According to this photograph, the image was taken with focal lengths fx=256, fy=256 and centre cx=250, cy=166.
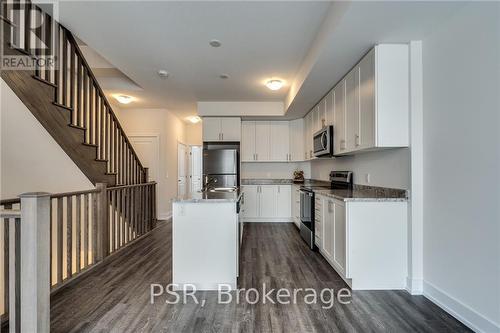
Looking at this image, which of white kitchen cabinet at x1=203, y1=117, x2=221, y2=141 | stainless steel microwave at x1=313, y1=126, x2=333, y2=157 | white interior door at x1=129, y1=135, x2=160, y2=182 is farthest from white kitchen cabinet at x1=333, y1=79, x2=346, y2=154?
white interior door at x1=129, y1=135, x2=160, y2=182

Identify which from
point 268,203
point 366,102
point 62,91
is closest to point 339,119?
point 366,102

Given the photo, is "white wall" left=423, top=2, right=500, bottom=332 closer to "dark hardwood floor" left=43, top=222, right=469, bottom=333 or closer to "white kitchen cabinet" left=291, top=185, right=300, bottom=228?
"dark hardwood floor" left=43, top=222, right=469, bottom=333

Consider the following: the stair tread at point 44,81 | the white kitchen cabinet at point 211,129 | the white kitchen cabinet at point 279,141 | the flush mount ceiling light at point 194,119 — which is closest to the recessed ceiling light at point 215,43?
the stair tread at point 44,81

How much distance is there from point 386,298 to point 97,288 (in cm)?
288

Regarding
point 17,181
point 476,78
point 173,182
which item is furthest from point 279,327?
point 173,182

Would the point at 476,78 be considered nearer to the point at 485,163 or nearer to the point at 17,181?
the point at 485,163

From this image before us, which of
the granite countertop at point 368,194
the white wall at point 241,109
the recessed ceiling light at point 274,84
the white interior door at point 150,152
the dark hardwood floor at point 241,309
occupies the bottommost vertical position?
the dark hardwood floor at point 241,309

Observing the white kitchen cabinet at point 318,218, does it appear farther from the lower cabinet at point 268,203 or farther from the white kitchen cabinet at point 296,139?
the white kitchen cabinet at point 296,139

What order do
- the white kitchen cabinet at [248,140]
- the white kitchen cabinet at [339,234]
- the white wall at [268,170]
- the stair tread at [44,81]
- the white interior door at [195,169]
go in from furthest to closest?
the white interior door at [195,169]
the white wall at [268,170]
the white kitchen cabinet at [248,140]
the white kitchen cabinet at [339,234]
the stair tread at [44,81]

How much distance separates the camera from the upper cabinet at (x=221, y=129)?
562 centimetres

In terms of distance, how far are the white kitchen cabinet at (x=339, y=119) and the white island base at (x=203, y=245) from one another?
6.00ft

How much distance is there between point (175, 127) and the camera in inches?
280

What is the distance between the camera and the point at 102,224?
11.4ft

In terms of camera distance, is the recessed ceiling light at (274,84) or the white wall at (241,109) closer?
the recessed ceiling light at (274,84)
